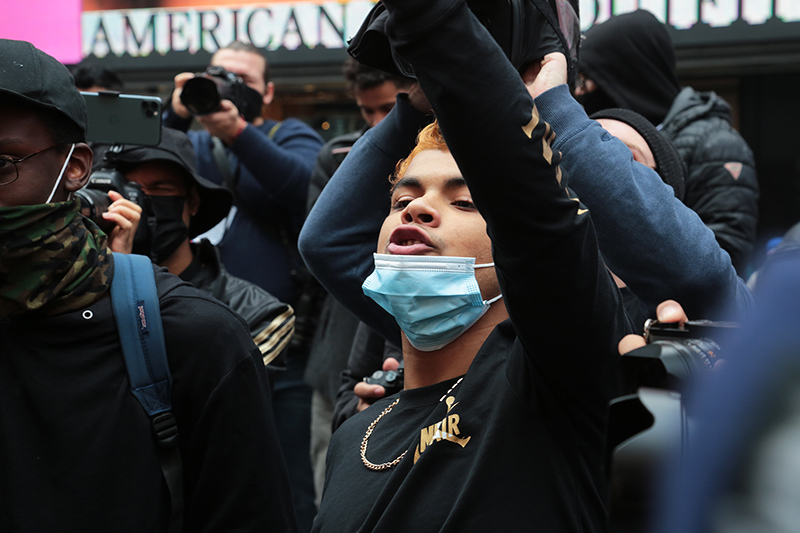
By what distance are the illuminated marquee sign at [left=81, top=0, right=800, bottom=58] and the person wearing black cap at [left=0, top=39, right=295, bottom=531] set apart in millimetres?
4051

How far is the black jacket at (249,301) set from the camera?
2920 millimetres

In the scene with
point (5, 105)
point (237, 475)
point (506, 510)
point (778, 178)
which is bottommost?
point (778, 178)

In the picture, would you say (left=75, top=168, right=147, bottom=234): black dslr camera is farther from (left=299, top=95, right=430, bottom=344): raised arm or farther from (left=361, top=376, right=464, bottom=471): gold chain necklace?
(left=361, top=376, right=464, bottom=471): gold chain necklace

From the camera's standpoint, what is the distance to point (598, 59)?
363 cm

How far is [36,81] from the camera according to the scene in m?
1.84

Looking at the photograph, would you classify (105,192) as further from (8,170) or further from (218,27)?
(218,27)

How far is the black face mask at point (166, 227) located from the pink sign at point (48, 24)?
13.0 feet

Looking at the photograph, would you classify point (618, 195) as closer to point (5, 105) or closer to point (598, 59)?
point (5, 105)

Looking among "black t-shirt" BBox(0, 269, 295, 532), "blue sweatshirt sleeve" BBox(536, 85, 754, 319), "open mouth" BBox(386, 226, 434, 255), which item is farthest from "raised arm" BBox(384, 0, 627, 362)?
"black t-shirt" BBox(0, 269, 295, 532)

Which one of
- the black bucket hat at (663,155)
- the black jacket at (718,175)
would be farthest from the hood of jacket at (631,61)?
the black bucket hat at (663,155)

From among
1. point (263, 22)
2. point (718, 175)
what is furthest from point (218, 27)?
point (718, 175)

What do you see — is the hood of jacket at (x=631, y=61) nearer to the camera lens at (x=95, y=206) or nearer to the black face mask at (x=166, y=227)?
the black face mask at (x=166, y=227)

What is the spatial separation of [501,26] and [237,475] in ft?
3.80

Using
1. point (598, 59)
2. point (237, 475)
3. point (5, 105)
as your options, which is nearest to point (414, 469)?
point (237, 475)
